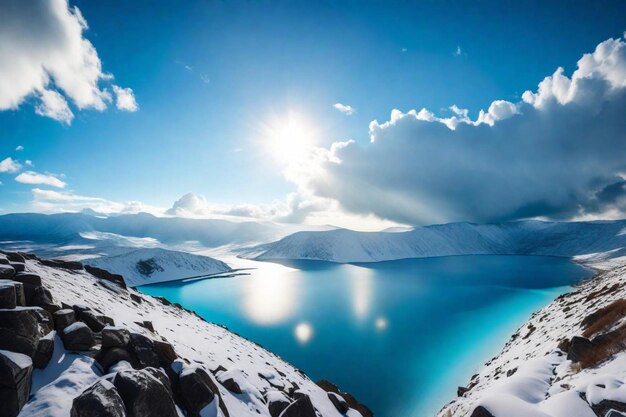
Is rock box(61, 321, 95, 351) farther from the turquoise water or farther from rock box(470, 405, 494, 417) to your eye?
the turquoise water

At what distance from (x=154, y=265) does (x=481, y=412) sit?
431ft

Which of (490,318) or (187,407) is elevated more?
(187,407)

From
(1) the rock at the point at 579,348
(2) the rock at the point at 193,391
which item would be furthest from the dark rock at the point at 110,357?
(1) the rock at the point at 579,348

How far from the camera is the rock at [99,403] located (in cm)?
511

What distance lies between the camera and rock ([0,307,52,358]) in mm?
6207

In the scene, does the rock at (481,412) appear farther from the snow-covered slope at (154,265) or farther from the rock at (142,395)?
the snow-covered slope at (154,265)

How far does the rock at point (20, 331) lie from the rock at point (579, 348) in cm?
1976

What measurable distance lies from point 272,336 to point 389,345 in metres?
17.4

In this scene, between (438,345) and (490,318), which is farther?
(490,318)

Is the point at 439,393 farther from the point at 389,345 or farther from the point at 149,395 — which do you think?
the point at 149,395

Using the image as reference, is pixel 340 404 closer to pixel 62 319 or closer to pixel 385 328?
pixel 62 319

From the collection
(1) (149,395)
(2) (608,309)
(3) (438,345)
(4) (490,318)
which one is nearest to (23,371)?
(1) (149,395)

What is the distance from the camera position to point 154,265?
117 m

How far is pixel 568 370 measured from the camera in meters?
12.1
